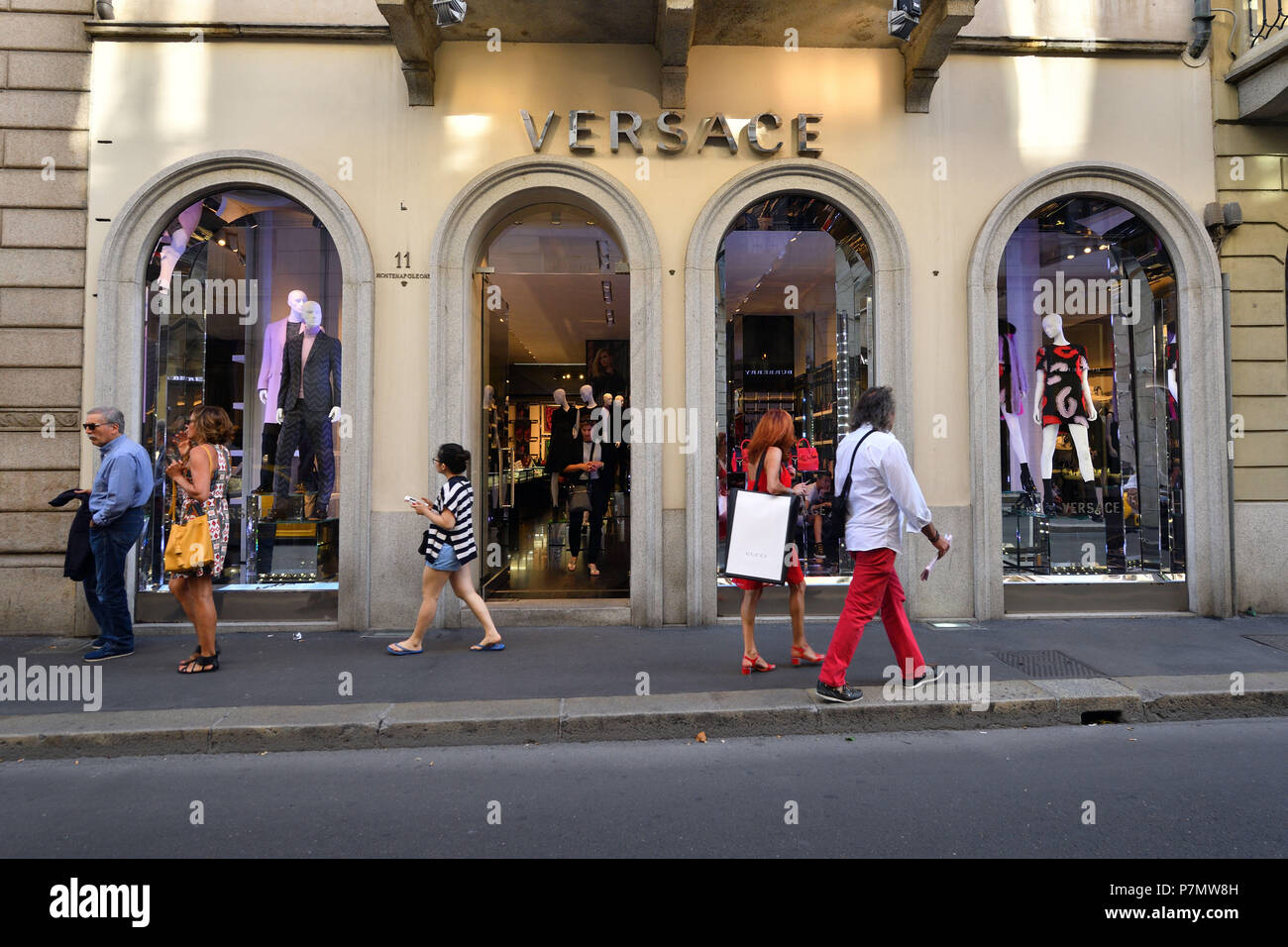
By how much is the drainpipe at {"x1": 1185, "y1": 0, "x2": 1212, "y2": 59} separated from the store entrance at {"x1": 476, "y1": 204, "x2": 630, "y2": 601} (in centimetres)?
632

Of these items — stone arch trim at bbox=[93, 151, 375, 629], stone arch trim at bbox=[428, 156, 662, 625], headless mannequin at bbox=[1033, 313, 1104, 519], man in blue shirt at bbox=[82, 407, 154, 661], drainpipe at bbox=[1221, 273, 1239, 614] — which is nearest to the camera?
man in blue shirt at bbox=[82, 407, 154, 661]

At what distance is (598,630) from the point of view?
7.09 metres

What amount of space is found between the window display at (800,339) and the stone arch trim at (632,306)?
0.75 meters

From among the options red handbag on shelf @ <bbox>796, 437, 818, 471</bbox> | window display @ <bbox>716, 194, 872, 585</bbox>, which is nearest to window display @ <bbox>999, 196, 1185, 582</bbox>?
window display @ <bbox>716, 194, 872, 585</bbox>

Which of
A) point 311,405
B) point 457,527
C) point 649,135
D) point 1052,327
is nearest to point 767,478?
point 457,527

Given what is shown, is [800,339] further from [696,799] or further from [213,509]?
[213,509]

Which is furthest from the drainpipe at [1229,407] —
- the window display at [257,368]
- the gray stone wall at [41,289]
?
the gray stone wall at [41,289]

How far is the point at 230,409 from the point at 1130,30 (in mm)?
10218

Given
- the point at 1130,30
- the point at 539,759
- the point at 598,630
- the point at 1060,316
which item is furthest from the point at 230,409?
the point at 1130,30

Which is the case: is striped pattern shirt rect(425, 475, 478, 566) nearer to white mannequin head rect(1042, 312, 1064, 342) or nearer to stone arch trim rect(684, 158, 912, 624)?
stone arch trim rect(684, 158, 912, 624)

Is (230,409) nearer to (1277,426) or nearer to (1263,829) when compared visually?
(1263,829)

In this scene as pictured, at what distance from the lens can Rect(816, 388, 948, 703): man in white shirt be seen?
4820 mm

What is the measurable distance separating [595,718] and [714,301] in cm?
446

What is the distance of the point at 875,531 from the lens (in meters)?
4.91
